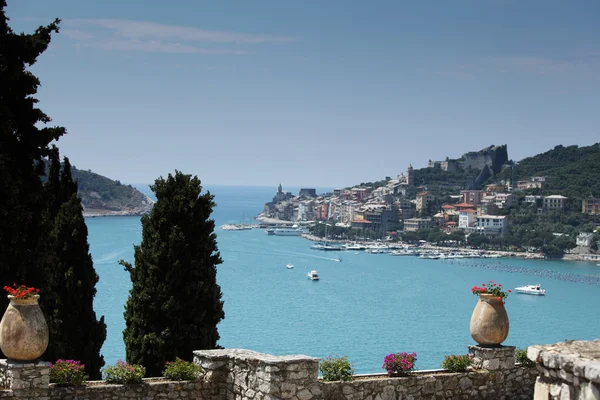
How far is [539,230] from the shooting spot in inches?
5458

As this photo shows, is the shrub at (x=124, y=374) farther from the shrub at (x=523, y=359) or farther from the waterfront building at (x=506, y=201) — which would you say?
the waterfront building at (x=506, y=201)

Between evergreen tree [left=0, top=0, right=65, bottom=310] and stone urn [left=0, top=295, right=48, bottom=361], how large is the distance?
9.85 feet

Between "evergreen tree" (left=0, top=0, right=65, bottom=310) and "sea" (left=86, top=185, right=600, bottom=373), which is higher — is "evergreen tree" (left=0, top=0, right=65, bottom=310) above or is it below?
above

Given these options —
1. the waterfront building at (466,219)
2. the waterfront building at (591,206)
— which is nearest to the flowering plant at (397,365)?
the waterfront building at (591,206)

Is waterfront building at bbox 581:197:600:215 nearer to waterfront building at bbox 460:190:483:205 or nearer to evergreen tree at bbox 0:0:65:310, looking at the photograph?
waterfront building at bbox 460:190:483:205

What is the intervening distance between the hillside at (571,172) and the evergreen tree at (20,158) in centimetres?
15612

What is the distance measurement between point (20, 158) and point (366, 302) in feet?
218

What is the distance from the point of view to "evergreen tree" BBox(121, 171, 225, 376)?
11086mm

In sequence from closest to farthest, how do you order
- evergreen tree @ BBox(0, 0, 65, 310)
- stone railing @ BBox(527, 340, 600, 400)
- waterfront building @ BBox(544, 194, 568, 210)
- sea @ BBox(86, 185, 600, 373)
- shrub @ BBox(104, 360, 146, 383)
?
stone railing @ BBox(527, 340, 600, 400), shrub @ BBox(104, 360, 146, 383), evergreen tree @ BBox(0, 0, 65, 310), sea @ BBox(86, 185, 600, 373), waterfront building @ BBox(544, 194, 568, 210)

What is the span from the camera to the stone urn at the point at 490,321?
27.5 ft

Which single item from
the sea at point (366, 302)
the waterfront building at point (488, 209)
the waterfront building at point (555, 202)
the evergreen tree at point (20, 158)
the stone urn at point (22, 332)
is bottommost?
the sea at point (366, 302)

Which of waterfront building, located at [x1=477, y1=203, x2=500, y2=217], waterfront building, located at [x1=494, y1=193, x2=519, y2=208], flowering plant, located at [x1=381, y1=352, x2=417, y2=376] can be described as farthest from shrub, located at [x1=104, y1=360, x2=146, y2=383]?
waterfront building, located at [x1=494, y1=193, x2=519, y2=208]

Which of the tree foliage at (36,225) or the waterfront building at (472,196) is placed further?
the waterfront building at (472,196)

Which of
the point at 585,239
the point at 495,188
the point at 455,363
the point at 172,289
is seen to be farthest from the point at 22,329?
the point at 495,188
